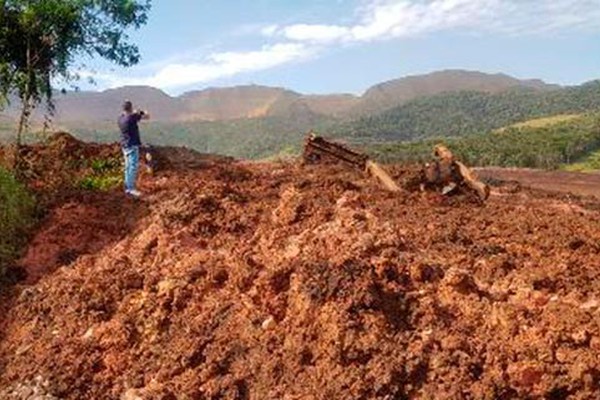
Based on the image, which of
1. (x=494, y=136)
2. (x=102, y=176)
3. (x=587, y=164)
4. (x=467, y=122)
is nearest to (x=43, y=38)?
(x=102, y=176)

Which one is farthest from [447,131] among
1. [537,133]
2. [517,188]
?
[517,188]

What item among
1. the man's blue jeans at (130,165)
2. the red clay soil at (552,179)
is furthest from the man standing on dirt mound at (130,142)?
the red clay soil at (552,179)

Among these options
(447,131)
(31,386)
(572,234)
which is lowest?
(447,131)

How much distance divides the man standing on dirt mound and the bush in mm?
1712

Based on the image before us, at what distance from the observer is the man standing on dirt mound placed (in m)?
14.6

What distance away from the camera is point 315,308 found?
8891 millimetres

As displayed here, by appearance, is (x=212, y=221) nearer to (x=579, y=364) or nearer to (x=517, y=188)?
(x=579, y=364)

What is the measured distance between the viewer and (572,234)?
11.3 meters

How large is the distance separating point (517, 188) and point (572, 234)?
910 centimetres

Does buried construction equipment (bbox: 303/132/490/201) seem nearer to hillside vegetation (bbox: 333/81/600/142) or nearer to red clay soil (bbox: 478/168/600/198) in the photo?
red clay soil (bbox: 478/168/600/198)

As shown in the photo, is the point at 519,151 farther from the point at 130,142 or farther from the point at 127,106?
the point at 130,142

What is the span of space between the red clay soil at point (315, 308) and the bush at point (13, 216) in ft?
1.32

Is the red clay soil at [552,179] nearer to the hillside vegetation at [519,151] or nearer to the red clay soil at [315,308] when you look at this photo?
the red clay soil at [315,308]

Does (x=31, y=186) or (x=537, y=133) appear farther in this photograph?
(x=537, y=133)
